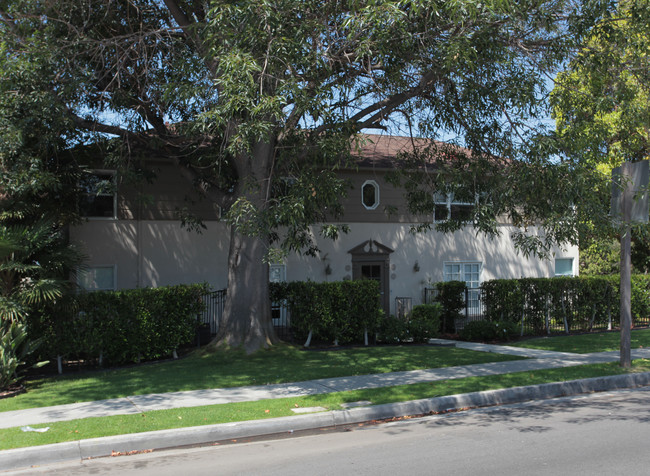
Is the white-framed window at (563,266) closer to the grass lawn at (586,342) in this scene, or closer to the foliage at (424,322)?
the grass lawn at (586,342)

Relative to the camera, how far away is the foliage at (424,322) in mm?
16172

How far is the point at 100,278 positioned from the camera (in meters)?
16.5

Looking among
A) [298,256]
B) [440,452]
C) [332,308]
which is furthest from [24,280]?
[298,256]

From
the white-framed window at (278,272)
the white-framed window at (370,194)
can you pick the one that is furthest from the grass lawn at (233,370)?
the white-framed window at (370,194)

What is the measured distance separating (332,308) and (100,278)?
6.52 meters

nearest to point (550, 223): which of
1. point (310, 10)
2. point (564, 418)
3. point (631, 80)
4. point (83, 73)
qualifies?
point (564, 418)

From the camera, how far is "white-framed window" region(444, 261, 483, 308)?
21.3 m

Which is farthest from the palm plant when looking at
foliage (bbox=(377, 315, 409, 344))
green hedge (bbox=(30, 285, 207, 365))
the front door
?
the front door

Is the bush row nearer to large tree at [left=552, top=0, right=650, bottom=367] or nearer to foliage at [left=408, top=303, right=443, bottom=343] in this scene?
foliage at [left=408, top=303, right=443, bottom=343]

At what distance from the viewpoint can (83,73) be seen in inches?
479

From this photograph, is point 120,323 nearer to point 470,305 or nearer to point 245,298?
point 245,298

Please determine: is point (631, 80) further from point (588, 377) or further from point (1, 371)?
point (1, 371)

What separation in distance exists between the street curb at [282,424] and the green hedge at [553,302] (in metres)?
7.42

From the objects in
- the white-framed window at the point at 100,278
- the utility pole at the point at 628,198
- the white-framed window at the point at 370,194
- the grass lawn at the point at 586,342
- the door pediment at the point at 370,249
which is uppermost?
the white-framed window at the point at 370,194
